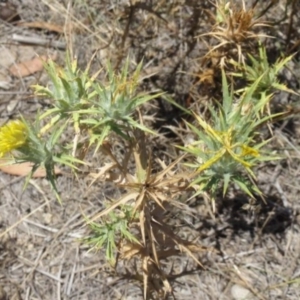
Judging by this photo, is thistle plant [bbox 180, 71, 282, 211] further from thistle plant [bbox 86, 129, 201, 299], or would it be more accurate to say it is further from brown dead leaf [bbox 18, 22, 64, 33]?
brown dead leaf [bbox 18, 22, 64, 33]

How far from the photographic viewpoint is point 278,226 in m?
2.98

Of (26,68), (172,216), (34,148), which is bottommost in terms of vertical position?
(172,216)

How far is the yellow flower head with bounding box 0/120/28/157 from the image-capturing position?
181 centimetres

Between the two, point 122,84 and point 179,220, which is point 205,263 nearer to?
point 179,220

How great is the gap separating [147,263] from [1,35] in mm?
1839

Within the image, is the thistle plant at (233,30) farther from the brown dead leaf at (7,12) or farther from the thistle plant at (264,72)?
the brown dead leaf at (7,12)

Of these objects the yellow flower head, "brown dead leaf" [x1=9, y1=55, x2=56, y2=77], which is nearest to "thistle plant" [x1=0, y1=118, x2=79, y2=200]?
the yellow flower head

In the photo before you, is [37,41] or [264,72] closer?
[264,72]

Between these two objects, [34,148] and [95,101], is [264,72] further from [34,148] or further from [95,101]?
[34,148]

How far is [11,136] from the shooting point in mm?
1822

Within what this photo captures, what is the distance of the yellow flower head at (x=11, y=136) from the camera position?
181cm

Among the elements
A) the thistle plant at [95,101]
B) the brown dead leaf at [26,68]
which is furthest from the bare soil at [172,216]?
the thistle plant at [95,101]

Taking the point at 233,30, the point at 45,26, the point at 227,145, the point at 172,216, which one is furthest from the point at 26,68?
the point at 227,145

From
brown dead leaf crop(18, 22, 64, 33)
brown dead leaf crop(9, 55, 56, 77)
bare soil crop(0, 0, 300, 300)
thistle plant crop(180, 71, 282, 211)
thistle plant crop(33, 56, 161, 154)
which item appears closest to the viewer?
thistle plant crop(180, 71, 282, 211)
